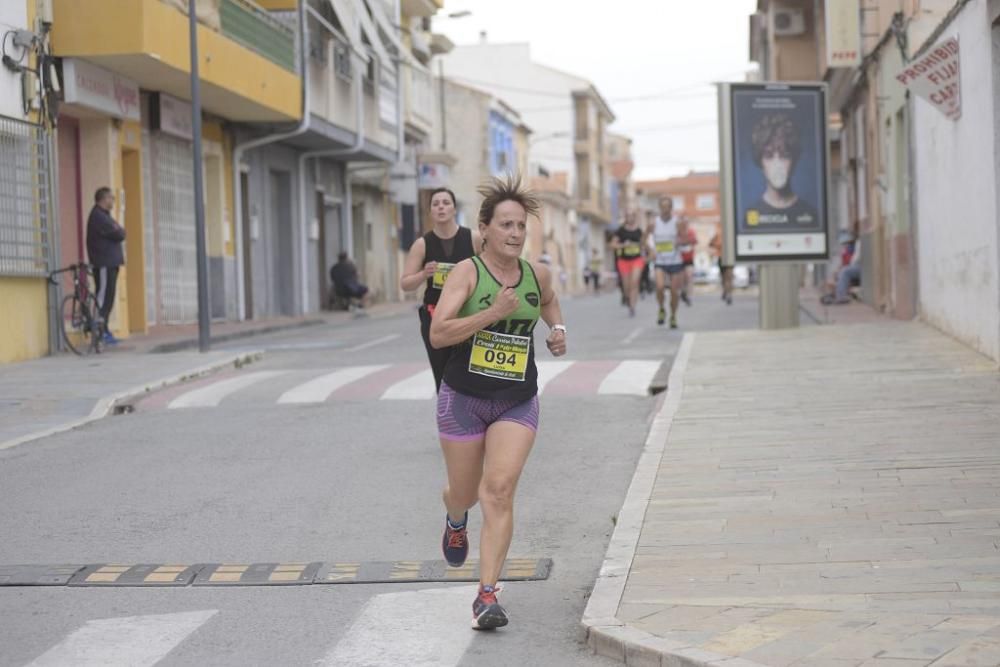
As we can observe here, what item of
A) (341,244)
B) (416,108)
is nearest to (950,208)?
(341,244)

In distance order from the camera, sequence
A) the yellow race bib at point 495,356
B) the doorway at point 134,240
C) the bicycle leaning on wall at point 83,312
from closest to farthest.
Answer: the yellow race bib at point 495,356 → the bicycle leaning on wall at point 83,312 → the doorway at point 134,240

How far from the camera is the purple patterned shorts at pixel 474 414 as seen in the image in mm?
6383

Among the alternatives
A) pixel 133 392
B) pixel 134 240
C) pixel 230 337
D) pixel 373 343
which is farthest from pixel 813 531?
pixel 134 240

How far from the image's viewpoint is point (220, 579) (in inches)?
281

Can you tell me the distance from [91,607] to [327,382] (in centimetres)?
867

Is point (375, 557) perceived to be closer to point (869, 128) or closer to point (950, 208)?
point (950, 208)

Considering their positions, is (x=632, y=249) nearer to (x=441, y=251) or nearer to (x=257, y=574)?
(x=441, y=251)

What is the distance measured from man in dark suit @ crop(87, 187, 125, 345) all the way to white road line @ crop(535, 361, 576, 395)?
639 centimetres

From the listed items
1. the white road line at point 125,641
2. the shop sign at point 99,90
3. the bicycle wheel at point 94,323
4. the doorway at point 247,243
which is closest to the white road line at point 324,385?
the bicycle wheel at point 94,323

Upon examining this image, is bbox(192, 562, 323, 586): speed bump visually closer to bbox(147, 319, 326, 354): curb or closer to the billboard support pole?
bbox(147, 319, 326, 354): curb

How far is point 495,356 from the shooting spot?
20.8ft

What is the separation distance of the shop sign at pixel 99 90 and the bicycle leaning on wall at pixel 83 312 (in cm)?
263

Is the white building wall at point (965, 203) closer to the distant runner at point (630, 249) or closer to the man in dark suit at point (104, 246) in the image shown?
the distant runner at point (630, 249)

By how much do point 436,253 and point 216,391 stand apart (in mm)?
5282
